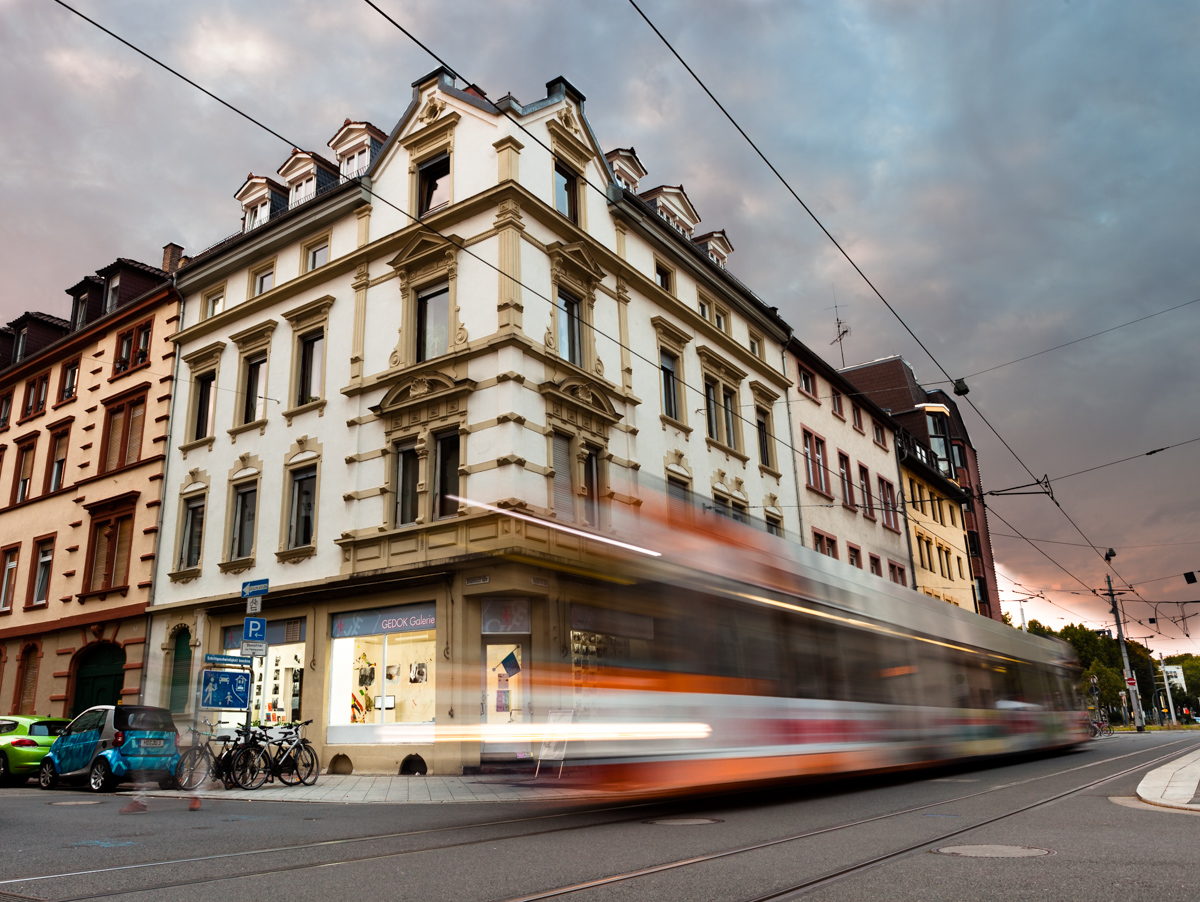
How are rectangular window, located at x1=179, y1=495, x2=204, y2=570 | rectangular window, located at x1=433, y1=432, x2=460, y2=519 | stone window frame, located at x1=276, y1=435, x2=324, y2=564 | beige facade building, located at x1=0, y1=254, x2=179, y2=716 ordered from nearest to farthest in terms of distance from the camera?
1. rectangular window, located at x1=433, y1=432, x2=460, y2=519
2. stone window frame, located at x1=276, y1=435, x2=324, y2=564
3. rectangular window, located at x1=179, y1=495, x2=204, y2=570
4. beige facade building, located at x1=0, y1=254, x2=179, y2=716

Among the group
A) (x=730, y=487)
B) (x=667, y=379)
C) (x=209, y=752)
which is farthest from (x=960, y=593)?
(x=209, y=752)

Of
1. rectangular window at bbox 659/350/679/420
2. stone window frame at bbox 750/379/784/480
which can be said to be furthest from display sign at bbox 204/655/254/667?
stone window frame at bbox 750/379/784/480

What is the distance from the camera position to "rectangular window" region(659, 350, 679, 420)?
23438mm

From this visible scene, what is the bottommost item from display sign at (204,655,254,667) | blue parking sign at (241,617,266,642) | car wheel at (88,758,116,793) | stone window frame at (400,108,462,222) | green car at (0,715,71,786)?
car wheel at (88,758,116,793)

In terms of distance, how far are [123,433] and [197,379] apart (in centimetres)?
367

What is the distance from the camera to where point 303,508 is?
20906 millimetres

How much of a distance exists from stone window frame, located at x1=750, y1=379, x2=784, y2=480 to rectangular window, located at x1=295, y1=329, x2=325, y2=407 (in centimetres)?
1277

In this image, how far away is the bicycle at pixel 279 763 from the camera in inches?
568

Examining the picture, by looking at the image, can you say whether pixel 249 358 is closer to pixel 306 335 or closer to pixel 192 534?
pixel 306 335

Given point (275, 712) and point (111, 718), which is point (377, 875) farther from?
point (275, 712)

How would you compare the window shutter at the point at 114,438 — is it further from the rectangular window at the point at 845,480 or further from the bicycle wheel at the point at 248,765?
the rectangular window at the point at 845,480

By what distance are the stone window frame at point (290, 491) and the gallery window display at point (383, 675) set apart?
191cm

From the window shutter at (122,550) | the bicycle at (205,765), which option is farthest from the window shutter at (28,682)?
the bicycle at (205,765)

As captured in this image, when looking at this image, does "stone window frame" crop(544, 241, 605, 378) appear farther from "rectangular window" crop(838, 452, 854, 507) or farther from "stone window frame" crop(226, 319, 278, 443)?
"rectangular window" crop(838, 452, 854, 507)
